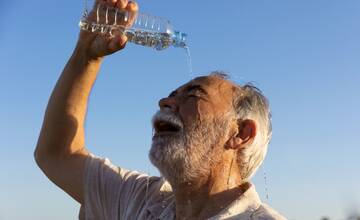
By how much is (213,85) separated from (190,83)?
0.20 metres

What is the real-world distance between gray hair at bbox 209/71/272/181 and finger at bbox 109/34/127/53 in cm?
98

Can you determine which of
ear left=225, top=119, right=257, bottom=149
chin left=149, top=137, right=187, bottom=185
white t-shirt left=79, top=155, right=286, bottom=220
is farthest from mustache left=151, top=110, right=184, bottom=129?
white t-shirt left=79, top=155, right=286, bottom=220

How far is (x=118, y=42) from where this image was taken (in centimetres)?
472

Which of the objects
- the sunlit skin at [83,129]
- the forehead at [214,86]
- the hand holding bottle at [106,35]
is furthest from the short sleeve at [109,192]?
the hand holding bottle at [106,35]

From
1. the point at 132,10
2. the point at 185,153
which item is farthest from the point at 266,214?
the point at 132,10

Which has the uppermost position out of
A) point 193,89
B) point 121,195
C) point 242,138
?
point 193,89

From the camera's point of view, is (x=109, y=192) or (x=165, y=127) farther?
(x=109, y=192)

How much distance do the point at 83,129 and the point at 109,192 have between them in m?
0.71

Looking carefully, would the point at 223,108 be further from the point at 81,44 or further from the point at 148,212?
the point at 81,44

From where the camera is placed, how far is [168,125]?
444 cm

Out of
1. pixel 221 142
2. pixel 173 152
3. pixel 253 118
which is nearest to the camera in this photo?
pixel 173 152

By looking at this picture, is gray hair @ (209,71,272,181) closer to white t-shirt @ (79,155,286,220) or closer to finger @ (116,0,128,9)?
white t-shirt @ (79,155,286,220)

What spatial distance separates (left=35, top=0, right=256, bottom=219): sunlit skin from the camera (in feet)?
14.2

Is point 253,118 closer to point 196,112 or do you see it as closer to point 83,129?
point 196,112
